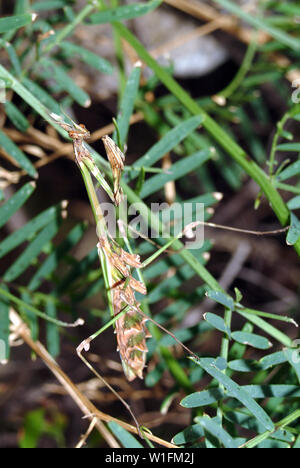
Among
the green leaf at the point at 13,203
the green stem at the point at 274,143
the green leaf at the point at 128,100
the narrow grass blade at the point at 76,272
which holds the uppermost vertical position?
the green leaf at the point at 128,100

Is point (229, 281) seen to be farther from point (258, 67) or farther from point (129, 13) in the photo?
point (129, 13)

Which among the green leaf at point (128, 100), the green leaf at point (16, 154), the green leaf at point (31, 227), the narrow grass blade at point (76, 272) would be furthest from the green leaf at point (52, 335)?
Result: the green leaf at point (128, 100)

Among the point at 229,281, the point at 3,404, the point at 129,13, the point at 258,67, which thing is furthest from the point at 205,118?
the point at 3,404

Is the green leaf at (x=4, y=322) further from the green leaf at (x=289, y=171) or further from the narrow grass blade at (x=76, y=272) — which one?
the green leaf at (x=289, y=171)

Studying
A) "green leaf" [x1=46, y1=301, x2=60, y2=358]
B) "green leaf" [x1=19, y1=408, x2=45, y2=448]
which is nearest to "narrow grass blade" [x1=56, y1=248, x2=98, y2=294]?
"green leaf" [x1=46, y1=301, x2=60, y2=358]

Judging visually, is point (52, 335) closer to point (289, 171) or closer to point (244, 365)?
point (244, 365)

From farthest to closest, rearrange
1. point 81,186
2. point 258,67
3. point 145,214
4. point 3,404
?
1. point 81,186
2. point 3,404
3. point 258,67
4. point 145,214

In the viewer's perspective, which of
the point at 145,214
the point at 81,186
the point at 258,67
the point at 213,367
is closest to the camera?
the point at 213,367
